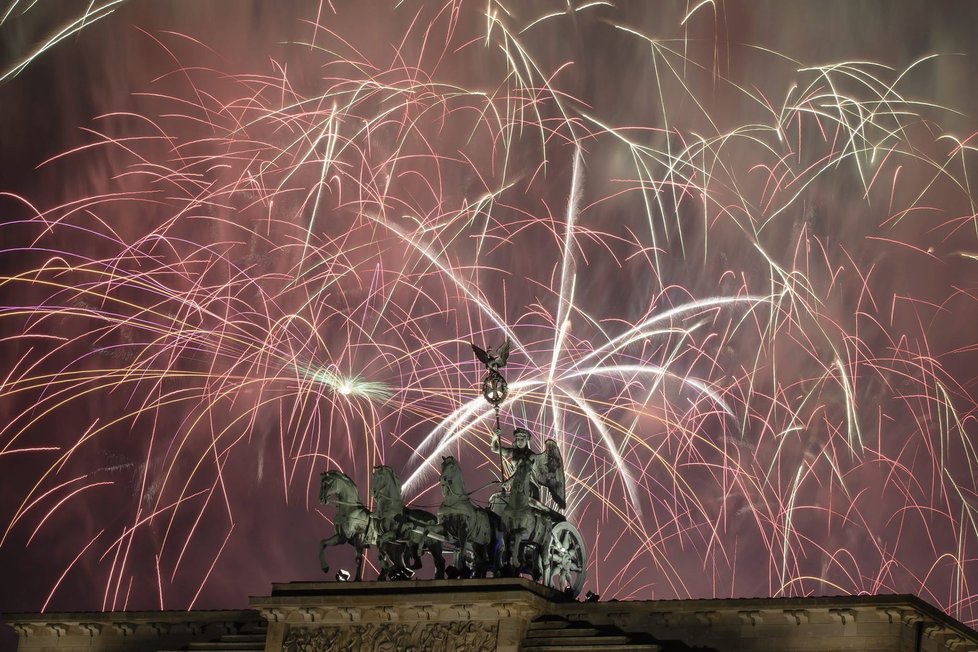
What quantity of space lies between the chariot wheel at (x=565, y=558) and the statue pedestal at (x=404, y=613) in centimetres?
58

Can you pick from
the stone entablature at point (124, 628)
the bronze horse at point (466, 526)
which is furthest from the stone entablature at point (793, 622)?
the stone entablature at point (124, 628)

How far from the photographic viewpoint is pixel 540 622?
37812 millimetres

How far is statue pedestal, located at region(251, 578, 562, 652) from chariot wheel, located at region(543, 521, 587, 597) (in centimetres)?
58

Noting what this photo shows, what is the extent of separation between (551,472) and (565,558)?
179 centimetres

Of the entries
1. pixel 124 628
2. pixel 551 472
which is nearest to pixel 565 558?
pixel 551 472

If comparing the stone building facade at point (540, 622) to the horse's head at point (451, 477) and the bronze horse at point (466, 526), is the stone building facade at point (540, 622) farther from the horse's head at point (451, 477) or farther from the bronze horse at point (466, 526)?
the horse's head at point (451, 477)

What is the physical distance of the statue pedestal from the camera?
1479 inches

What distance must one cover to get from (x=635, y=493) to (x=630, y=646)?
5066 millimetres

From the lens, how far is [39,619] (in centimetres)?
4266

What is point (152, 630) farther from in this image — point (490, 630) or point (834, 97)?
point (834, 97)

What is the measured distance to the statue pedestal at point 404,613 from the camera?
1479 inches

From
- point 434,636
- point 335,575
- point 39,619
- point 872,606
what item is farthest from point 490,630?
point 39,619

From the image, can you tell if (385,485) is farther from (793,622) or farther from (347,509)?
(793,622)

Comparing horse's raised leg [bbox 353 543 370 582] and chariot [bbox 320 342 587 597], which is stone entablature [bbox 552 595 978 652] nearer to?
chariot [bbox 320 342 587 597]
